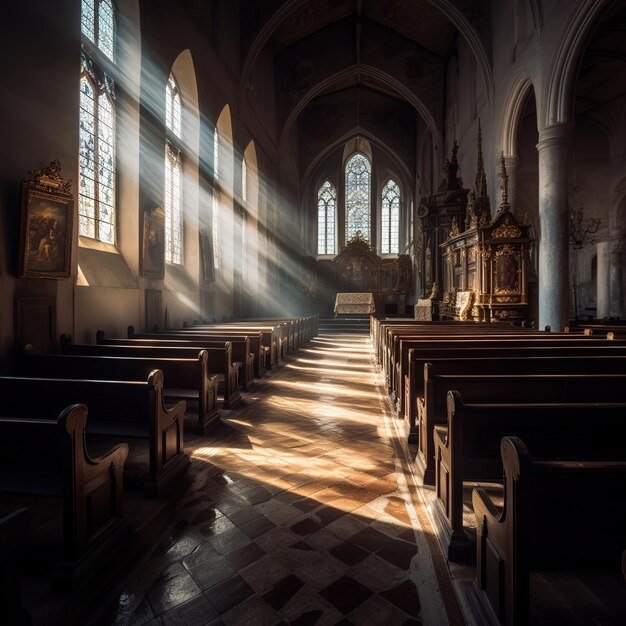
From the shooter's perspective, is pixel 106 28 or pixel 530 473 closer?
pixel 530 473

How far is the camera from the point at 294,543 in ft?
8.26

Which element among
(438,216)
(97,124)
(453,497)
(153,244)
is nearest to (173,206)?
(153,244)

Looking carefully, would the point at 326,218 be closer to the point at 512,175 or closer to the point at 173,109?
the point at 512,175

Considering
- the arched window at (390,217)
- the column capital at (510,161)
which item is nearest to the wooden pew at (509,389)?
the column capital at (510,161)

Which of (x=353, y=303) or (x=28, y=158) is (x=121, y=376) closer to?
(x=28, y=158)

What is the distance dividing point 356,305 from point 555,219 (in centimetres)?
1292

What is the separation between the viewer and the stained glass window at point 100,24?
738 centimetres

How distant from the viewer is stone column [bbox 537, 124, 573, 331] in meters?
9.11

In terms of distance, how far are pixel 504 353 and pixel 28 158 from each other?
578cm

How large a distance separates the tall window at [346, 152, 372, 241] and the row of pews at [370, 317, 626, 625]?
22610mm

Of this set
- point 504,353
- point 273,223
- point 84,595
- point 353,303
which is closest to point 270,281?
point 273,223

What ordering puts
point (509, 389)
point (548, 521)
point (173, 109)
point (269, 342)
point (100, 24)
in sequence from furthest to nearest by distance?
1. point (173, 109)
2. point (269, 342)
3. point (100, 24)
4. point (509, 389)
5. point (548, 521)

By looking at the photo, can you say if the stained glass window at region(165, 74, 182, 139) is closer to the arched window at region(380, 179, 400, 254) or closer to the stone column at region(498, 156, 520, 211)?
the stone column at region(498, 156, 520, 211)

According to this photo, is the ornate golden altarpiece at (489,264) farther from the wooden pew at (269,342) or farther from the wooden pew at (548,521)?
the wooden pew at (548,521)
